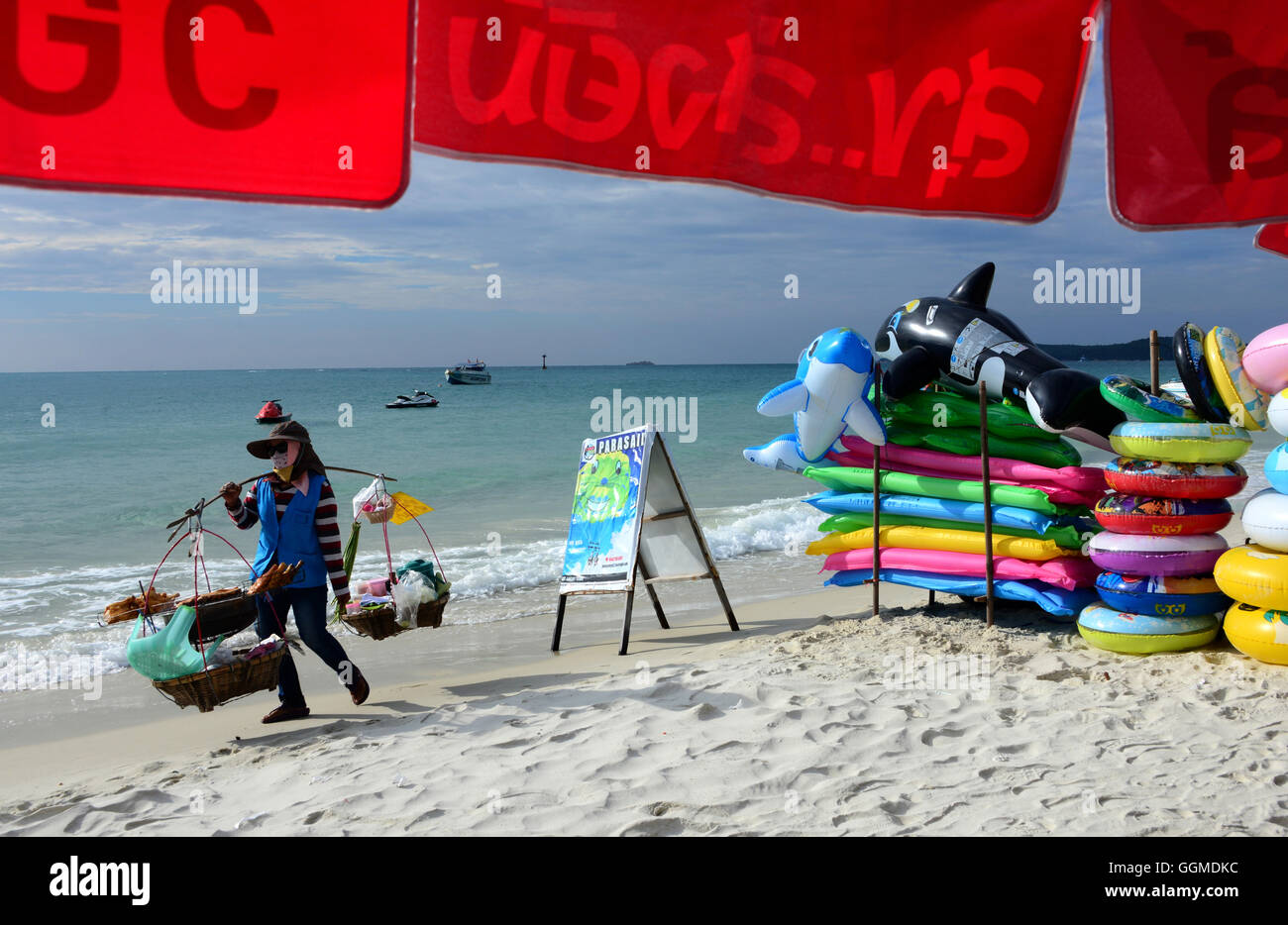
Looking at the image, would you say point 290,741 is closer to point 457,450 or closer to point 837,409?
point 837,409

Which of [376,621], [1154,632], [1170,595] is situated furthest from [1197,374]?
[376,621]

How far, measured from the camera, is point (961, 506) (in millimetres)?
6832

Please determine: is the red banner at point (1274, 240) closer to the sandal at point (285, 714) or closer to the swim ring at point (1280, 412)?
the swim ring at point (1280, 412)

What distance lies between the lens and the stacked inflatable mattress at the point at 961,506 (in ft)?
21.1

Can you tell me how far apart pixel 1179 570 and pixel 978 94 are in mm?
4153

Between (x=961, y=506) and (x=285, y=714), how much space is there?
4518 millimetres

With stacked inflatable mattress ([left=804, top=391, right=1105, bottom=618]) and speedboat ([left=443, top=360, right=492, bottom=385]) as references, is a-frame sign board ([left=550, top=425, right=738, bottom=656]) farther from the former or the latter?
speedboat ([left=443, top=360, right=492, bottom=385])

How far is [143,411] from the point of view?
47.1m

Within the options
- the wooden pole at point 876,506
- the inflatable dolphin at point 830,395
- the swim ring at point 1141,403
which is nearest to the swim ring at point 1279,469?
the swim ring at point 1141,403

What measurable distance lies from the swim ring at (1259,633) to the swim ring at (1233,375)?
1.00 meters

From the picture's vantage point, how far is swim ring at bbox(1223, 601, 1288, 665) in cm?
525

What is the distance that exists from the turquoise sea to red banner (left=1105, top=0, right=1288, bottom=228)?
19.6ft

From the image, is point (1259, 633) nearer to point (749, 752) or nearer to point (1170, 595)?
point (1170, 595)
